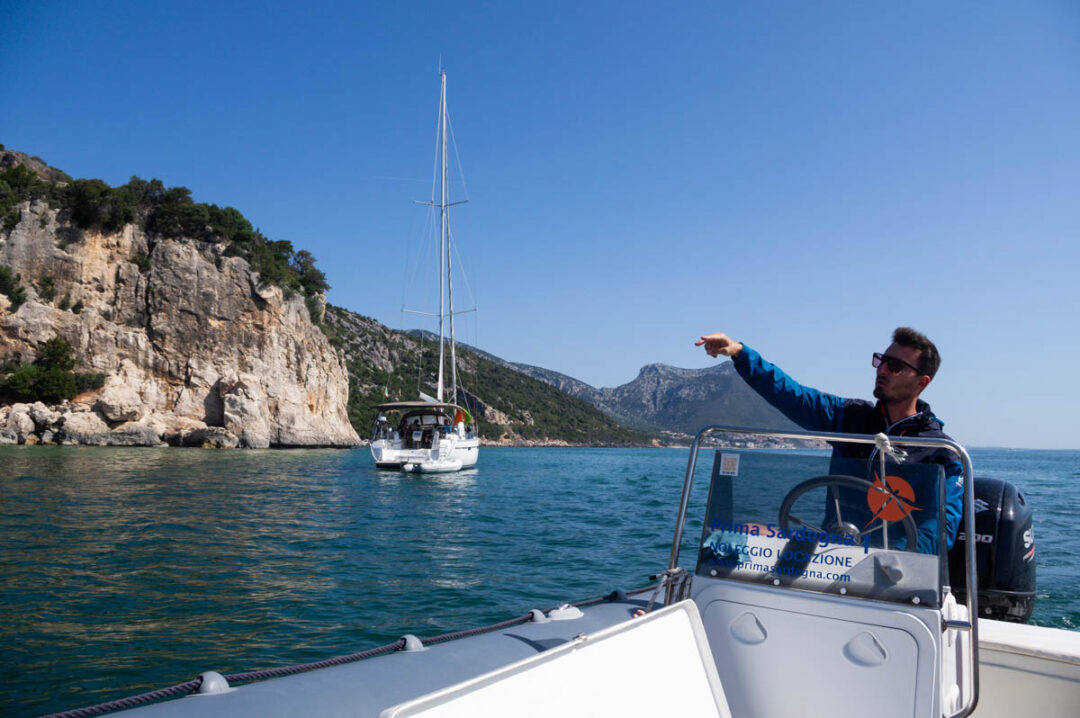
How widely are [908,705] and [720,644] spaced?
60 centimetres

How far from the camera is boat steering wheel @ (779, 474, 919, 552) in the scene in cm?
226

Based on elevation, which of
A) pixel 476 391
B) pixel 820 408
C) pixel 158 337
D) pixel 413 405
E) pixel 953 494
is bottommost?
pixel 953 494

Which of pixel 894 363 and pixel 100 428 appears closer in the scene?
pixel 894 363

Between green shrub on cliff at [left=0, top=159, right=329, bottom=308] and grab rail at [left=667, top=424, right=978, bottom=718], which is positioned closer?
grab rail at [left=667, top=424, right=978, bottom=718]

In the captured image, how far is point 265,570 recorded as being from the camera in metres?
7.70

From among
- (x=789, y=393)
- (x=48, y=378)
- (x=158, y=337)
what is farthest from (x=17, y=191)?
(x=789, y=393)

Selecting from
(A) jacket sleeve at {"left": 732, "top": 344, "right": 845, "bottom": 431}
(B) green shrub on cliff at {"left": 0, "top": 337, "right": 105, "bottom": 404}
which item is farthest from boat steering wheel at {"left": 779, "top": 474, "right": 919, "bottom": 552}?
(B) green shrub on cliff at {"left": 0, "top": 337, "right": 105, "bottom": 404}

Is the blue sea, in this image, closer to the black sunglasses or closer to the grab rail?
the grab rail

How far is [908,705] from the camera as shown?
2039 mm

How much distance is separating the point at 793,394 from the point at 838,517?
0.95 meters

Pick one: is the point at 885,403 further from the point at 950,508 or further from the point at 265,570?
the point at 265,570

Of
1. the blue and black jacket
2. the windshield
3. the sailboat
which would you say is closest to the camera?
the windshield

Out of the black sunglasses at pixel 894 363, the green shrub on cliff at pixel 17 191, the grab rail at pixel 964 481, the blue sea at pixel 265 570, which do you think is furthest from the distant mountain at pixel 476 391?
the black sunglasses at pixel 894 363

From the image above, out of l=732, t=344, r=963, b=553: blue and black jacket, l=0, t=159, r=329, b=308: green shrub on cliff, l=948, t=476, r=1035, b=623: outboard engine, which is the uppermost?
l=0, t=159, r=329, b=308: green shrub on cliff
